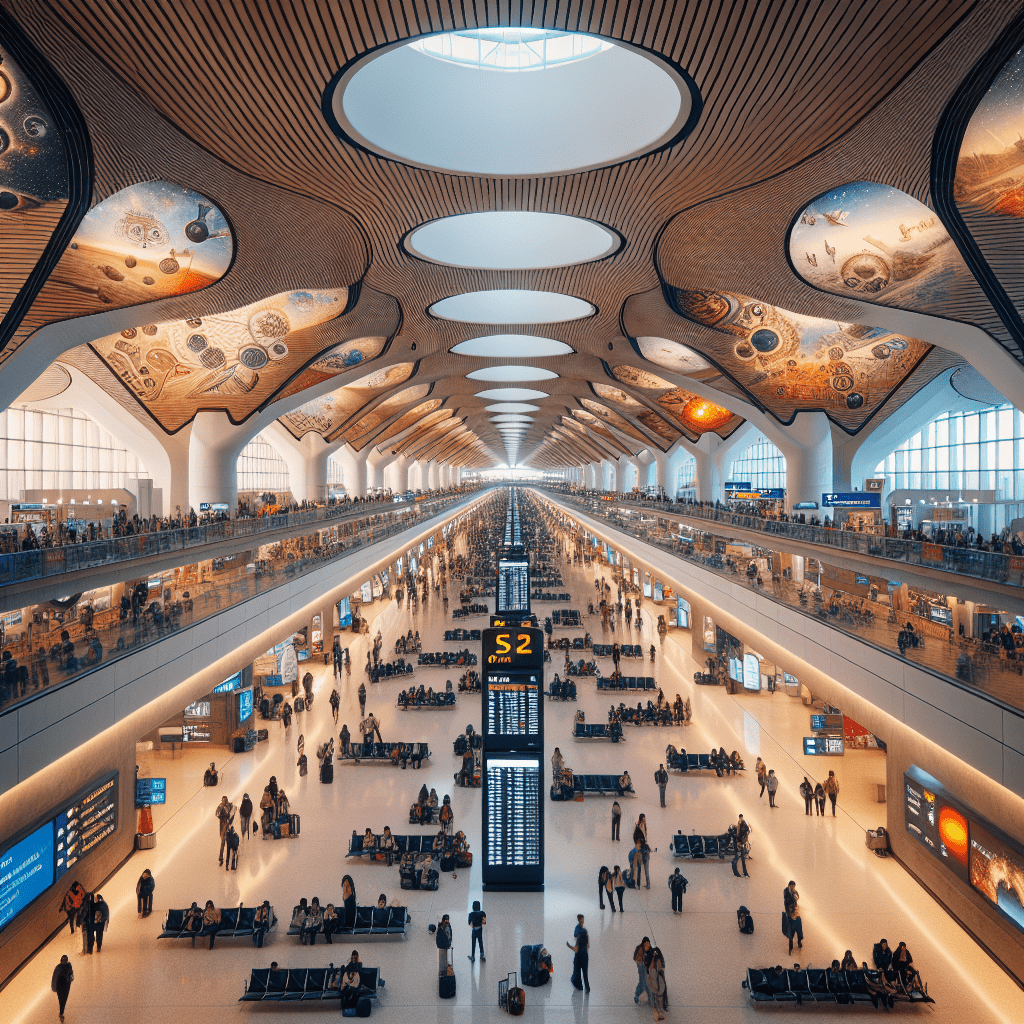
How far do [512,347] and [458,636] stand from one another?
10875mm

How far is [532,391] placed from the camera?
4319 centimetres

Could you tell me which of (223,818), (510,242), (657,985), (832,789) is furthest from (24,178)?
(832,789)

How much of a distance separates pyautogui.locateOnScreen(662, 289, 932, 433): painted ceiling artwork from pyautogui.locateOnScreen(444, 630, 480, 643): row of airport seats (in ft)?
39.8

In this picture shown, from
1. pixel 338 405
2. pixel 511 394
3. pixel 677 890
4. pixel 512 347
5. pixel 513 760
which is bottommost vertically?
pixel 677 890

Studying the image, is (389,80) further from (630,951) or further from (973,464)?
(973,464)

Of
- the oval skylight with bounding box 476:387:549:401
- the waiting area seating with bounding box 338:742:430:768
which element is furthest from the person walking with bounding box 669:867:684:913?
the oval skylight with bounding box 476:387:549:401

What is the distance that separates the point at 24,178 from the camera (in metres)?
10.3

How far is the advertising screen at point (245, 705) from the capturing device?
1620 cm

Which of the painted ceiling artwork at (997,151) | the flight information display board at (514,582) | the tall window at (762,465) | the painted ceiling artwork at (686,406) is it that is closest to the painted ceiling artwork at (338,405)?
the painted ceiling artwork at (686,406)

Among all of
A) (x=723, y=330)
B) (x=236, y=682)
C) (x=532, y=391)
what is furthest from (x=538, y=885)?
(x=532, y=391)

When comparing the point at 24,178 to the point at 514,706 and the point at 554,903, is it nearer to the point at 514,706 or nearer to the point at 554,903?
the point at 514,706

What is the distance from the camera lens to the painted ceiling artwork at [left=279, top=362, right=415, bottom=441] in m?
33.3

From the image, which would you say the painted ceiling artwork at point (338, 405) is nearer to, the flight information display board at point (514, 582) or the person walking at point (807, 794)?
the flight information display board at point (514, 582)

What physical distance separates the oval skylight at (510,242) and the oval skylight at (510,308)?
13.3 feet
